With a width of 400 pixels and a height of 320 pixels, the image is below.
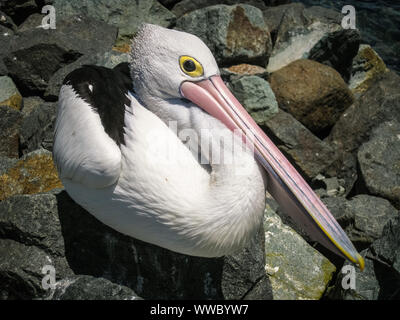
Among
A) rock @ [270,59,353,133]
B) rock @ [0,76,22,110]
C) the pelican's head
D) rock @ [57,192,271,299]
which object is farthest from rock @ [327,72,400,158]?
rock @ [0,76,22,110]

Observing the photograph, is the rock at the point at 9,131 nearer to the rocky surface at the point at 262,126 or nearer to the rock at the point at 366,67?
the rocky surface at the point at 262,126

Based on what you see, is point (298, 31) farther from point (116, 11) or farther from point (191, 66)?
point (191, 66)

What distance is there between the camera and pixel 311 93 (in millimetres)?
5379

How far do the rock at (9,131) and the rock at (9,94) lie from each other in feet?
1.22

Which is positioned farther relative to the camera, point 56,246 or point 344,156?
point 344,156

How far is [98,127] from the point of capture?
3.01 metres

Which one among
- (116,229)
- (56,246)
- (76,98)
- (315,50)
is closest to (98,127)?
(76,98)

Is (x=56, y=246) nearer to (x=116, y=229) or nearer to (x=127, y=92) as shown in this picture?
(x=116, y=229)

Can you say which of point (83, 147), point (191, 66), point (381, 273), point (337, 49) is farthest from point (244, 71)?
point (83, 147)

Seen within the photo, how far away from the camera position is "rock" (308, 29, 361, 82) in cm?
600

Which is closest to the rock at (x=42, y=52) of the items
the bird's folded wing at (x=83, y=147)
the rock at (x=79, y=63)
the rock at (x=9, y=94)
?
the rock at (x=9, y=94)

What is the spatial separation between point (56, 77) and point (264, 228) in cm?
265

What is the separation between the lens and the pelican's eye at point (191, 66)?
3125 millimetres

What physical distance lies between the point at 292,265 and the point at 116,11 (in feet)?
13.3
